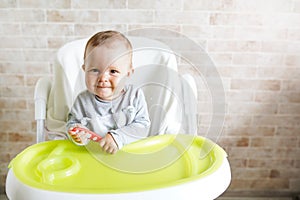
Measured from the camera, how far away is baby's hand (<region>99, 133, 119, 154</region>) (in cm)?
131

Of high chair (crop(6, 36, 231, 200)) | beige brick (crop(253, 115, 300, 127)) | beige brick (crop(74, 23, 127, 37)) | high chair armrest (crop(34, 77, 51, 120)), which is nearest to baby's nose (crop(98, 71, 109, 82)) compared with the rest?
high chair (crop(6, 36, 231, 200))

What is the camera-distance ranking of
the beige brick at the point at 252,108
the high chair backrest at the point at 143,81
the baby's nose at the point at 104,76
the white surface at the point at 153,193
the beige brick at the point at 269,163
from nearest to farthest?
the white surface at the point at 153,193, the baby's nose at the point at 104,76, the high chair backrest at the point at 143,81, the beige brick at the point at 252,108, the beige brick at the point at 269,163

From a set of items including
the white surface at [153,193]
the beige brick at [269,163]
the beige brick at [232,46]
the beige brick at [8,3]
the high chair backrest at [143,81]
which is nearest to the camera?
the white surface at [153,193]

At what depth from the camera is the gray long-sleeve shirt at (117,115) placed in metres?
1.36

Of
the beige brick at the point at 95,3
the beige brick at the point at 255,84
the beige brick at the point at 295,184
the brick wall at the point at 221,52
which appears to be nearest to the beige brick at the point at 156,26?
the brick wall at the point at 221,52

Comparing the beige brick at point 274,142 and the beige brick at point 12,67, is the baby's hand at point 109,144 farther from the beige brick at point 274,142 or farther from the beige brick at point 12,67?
the beige brick at point 274,142

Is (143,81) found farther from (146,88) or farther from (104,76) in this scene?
(104,76)

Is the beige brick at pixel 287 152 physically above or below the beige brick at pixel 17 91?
below

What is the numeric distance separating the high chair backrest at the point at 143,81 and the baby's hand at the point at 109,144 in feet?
0.62

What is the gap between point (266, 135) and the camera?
2332 millimetres

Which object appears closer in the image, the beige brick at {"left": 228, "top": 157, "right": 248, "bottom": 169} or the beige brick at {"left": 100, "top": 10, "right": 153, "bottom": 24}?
the beige brick at {"left": 100, "top": 10, "right": 153, "bottom": 24}

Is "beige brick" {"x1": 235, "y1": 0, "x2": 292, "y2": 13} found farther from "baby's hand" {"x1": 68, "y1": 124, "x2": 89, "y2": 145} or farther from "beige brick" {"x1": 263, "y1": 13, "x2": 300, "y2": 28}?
"baby's hand" {"x1": 68, "y1": 124, "x2": 89, "y2": 145}

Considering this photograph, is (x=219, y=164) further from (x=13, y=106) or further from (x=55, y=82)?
(x=13, y=106)

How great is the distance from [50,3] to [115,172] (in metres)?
1.08
